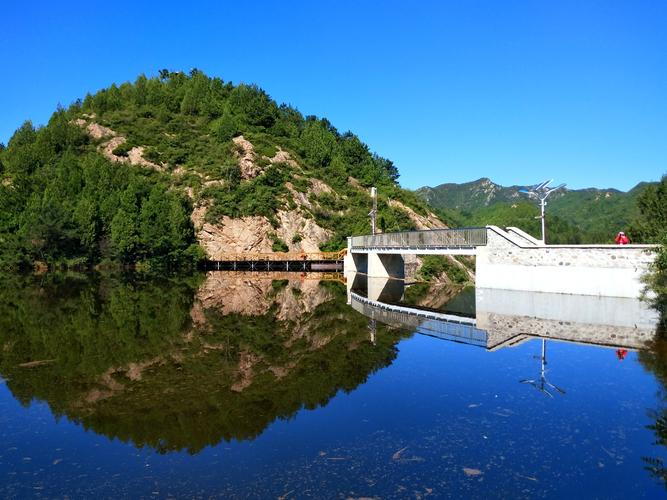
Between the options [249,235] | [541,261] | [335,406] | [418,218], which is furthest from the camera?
[418,218]

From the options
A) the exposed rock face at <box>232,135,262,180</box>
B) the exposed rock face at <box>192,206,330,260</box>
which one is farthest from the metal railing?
the exposed rock face at <box>232,135,262,180</box>

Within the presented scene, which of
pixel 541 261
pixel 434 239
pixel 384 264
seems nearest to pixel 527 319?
pixel 541 261

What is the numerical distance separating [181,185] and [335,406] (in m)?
68.1

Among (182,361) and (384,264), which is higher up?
(384,264)

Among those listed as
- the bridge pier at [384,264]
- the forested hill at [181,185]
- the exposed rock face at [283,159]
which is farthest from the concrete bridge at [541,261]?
the exposed rock face at [283,159]

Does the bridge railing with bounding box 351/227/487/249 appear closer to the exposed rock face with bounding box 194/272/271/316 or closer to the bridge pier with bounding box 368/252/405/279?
the bridge pier with bounding box 368/252/405/279

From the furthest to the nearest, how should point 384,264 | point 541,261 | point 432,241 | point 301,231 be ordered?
point 301,231
point 384,264
point 432,241
point 541,261

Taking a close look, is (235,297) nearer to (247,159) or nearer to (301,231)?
(301,231)

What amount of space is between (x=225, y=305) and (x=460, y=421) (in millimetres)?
18991

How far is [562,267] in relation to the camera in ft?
91.2

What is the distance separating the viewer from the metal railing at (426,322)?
1880 cm

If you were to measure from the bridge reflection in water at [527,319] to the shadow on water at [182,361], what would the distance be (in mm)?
2037

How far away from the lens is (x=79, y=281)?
43.1 m

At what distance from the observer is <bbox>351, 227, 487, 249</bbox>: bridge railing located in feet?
102
